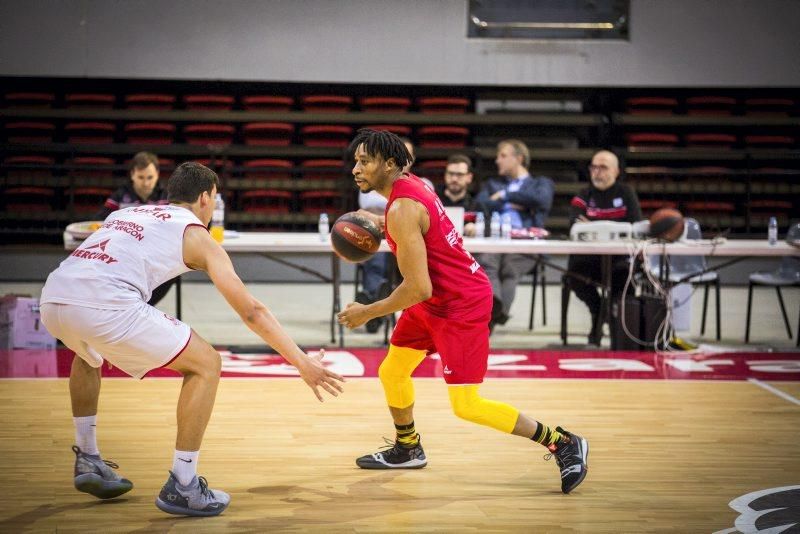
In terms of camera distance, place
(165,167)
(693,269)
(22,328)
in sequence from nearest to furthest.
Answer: (22,328) → (693,269) → (165,167)

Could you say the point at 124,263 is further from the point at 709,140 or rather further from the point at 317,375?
the point at 709,140

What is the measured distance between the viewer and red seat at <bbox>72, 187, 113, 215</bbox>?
422 inches

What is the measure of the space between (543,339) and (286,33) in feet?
18.5

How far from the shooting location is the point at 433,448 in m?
4.11

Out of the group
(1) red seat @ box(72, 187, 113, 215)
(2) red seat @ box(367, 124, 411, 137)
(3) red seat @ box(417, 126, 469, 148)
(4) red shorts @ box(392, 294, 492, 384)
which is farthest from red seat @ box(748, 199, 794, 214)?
(4) red shorts @ box(392, 294, 492, 384)

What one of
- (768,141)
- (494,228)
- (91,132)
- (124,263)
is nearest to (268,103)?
(91,132)

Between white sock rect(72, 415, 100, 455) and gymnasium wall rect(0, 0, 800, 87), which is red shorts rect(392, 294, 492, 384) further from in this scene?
gymnasium wall rect(0, 0, 800, 87)

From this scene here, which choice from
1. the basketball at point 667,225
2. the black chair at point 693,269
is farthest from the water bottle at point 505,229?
the black chair at point 693,269

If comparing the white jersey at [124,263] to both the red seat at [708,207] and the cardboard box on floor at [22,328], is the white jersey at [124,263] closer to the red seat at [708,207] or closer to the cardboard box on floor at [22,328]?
the cardboard box on floor at [22,328]

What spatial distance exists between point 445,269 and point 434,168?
25.0ft

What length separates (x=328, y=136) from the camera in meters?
11.5

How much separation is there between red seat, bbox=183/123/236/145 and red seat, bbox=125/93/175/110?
0.41 m

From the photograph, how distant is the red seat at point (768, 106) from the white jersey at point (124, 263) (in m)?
9.95

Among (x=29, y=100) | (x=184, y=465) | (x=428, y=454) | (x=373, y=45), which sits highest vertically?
(x=373, y=45)
